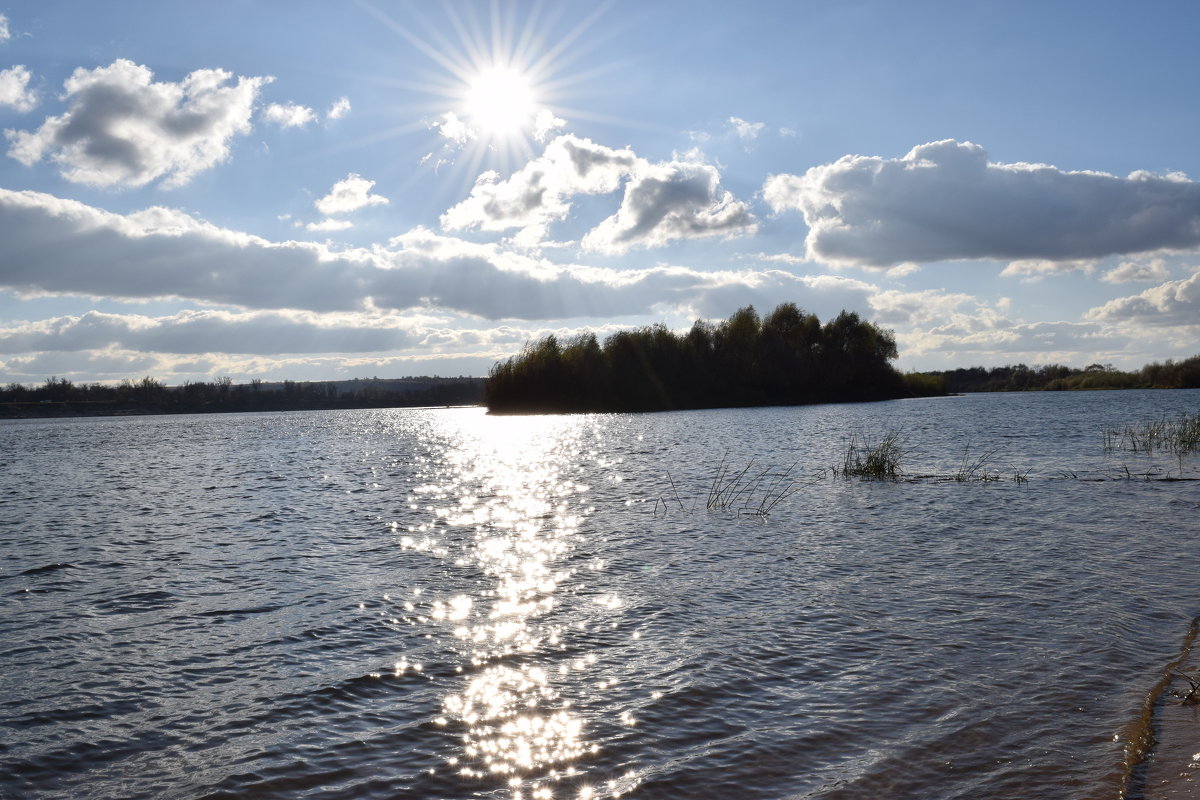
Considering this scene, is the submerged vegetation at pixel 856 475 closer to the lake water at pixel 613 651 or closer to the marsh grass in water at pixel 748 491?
the marsh grass in water at pixel 748 491

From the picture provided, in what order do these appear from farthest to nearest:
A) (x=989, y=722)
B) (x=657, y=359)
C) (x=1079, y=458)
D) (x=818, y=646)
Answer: (x=657, y=359), (x=1079, y=458), (x=818, y=646), (x=989, y=722)

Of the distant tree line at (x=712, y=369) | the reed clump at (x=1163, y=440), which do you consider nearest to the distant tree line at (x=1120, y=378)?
the distant tree line at (x=712, y=369)

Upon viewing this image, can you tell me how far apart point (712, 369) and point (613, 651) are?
11461cm

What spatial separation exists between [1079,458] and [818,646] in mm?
29365

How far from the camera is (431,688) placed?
8.77m

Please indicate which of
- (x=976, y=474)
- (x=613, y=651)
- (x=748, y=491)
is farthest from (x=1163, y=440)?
(x=613, y=651)

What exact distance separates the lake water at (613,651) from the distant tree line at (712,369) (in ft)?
294

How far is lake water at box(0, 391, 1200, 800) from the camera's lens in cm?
676

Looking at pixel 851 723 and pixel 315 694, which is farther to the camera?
pixel 315 694

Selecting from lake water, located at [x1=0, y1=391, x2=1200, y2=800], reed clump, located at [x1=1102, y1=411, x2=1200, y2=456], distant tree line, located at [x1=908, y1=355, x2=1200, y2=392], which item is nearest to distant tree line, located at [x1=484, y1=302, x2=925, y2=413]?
distant tree line, located at [x1=908, y1=355, x2=1200, y2=392]

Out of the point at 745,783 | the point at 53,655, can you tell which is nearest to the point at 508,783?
the point at 745,783

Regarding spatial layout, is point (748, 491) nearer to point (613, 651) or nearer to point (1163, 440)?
point (613, 651)

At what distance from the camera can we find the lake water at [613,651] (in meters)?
6.76

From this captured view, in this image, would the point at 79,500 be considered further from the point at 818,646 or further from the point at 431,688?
the point at 818,646
